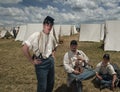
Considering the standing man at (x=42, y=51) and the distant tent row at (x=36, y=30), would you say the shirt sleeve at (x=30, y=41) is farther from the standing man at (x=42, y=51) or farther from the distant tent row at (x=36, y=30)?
the distant tent row at (x=36, y=30)

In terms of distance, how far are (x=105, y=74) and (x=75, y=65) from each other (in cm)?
153

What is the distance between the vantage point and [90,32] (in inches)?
985

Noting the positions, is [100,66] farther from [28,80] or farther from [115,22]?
[115,22]

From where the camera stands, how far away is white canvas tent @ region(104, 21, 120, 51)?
1644 centimetres

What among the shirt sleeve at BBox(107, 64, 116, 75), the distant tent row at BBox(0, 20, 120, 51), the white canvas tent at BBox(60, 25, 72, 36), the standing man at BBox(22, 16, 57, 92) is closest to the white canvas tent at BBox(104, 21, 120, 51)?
the distant tent row at BBox(0, 20, 120, 51)

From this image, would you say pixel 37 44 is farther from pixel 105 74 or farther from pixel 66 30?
pixel 66 30

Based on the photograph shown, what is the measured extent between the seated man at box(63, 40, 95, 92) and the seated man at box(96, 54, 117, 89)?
1.03m

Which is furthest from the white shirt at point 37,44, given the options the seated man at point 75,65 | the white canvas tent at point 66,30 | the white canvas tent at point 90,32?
the white canvas tent at point 66,30

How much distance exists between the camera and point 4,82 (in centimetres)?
842

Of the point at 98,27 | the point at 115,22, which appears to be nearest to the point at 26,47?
the point at 115,22

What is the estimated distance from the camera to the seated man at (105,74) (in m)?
6.94

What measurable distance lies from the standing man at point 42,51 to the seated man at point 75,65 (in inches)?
45.4

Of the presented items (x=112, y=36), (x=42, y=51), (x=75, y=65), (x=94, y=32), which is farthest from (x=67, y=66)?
(x=94, y=32)

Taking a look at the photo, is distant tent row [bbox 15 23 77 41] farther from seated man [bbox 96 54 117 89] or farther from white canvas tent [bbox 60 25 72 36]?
seated man [bbox 96 54 117 89]
